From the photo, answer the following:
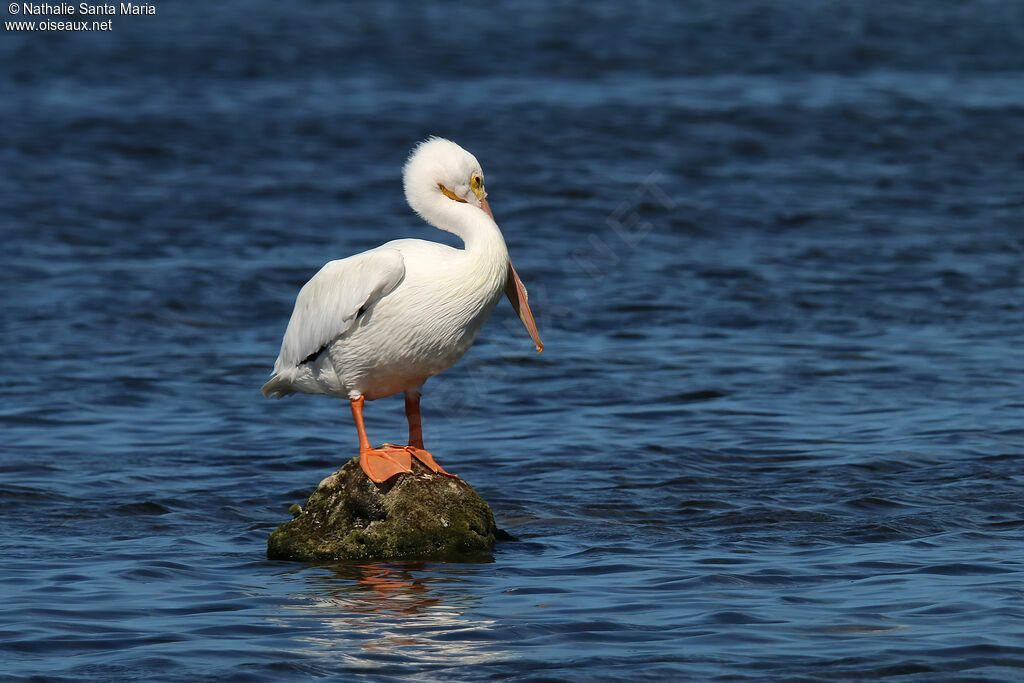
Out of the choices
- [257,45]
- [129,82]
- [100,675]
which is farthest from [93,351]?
[257,45]

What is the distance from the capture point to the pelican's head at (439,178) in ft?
19.8

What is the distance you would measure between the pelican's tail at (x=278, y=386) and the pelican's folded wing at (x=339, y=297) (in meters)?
0.08

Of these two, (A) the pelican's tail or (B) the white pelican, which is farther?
(A) the pelican's tail

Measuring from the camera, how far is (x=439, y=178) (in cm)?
605

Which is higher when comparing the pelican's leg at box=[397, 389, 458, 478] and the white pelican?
the white pelican

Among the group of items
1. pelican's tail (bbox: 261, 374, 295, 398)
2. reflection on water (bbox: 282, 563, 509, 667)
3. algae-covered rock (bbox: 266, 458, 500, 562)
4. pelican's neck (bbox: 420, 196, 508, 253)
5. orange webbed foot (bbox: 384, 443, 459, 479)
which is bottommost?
reflection on water (bbox: 282, 563, 509, 667)

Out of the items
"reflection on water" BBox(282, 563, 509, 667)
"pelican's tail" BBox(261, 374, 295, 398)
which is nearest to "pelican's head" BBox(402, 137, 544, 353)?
"pelican's tail" BBox(261, 374, 295, 398)

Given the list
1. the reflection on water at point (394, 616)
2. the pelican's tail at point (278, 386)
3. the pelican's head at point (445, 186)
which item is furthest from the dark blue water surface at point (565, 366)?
the pelican's head at point (445, 186)

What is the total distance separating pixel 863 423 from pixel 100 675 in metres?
4.95

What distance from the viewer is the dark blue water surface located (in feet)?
16.5

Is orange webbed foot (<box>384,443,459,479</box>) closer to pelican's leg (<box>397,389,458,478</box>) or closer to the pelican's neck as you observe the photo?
pelican's leg (<box>397,389,458,478</box>)

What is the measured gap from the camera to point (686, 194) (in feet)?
50.7

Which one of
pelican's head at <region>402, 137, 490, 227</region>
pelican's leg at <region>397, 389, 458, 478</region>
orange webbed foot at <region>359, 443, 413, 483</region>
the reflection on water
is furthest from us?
pelican's leg at <region>397, 389, 458, 478</region>

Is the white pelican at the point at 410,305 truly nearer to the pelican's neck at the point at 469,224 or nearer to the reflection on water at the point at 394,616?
the pelican's neck at the point at 469,224
